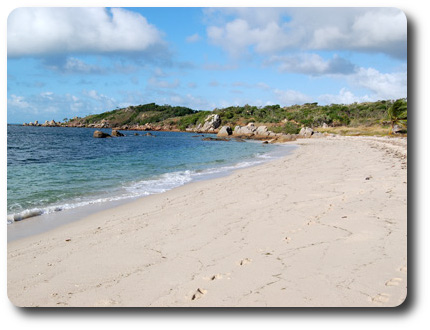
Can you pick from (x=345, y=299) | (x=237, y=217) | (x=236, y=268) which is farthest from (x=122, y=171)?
(x=345, y=299)

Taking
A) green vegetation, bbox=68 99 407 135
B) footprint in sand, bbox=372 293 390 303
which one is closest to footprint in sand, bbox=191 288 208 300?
footprint in sand, bbox=372 293 390 303

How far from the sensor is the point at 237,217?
7.21 meters

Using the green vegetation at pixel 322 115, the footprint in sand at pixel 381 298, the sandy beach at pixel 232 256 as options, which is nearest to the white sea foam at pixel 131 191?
the sandy beach at pixel 232 256

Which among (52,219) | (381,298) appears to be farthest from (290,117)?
(381,298)

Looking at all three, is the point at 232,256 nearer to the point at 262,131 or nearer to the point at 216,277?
the point at 216,277

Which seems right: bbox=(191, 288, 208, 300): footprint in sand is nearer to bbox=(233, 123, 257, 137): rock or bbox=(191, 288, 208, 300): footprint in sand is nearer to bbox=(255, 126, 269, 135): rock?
bbox=(255, 126, 269, 135): rock

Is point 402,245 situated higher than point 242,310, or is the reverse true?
point 402,245

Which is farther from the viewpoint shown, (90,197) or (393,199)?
(90,197)

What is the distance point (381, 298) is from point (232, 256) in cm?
204

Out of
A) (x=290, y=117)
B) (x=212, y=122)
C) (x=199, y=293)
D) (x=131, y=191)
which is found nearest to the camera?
(x=199, y=293)

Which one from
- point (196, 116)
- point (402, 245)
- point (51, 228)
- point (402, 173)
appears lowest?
point (51, 228)

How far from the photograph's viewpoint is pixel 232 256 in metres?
4.84

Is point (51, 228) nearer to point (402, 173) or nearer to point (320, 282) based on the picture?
point (320, 282)

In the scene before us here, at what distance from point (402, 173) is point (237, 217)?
6.42 metres
